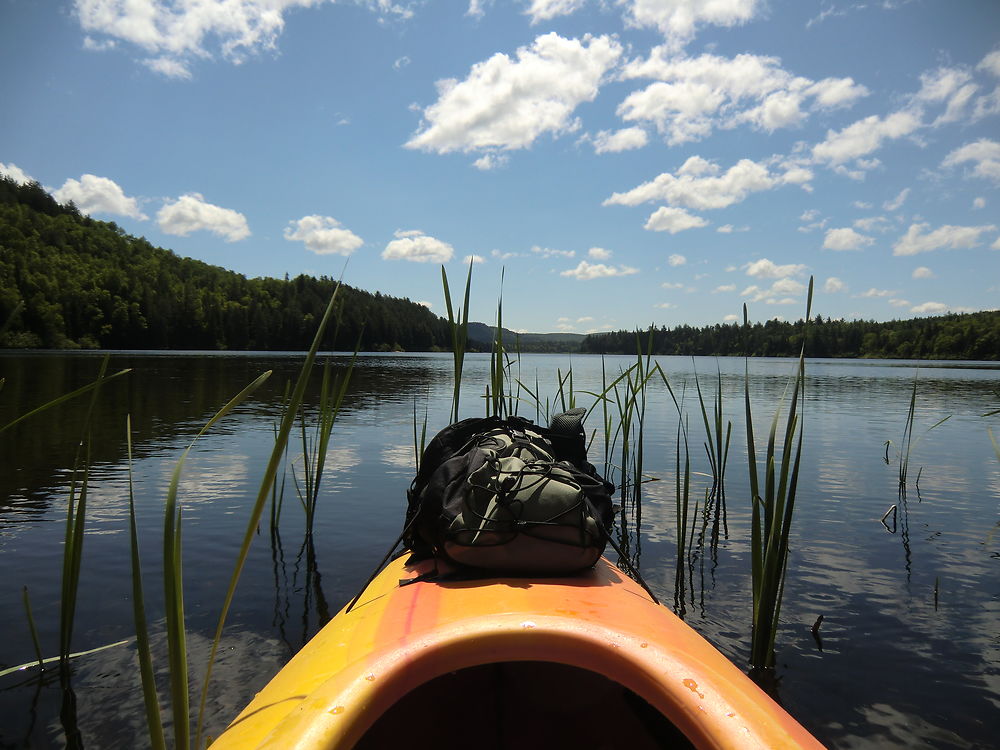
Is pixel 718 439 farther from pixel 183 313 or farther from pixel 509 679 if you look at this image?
pixel 183 313

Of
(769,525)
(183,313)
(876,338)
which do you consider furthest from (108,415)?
(876,338)

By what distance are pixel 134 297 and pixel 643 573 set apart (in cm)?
8178

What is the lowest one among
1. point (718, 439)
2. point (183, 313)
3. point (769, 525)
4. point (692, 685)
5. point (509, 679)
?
point (509, 679)

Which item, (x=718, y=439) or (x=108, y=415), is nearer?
(x=718, y=439)

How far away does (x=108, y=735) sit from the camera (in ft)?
9.14

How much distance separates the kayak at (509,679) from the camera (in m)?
1.53

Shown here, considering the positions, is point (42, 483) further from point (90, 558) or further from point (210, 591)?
point (210, 591)

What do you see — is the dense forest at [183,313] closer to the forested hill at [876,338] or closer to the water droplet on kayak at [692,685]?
the forested hill at [876,338]

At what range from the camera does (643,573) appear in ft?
16.7

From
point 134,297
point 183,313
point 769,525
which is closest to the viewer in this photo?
point 769,525

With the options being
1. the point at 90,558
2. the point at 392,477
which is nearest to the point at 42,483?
the point at 90,558

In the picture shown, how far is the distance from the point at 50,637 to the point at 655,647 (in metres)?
3.89

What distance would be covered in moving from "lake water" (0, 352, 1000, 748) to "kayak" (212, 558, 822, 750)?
111 centimetres

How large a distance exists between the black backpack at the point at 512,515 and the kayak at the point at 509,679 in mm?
111
